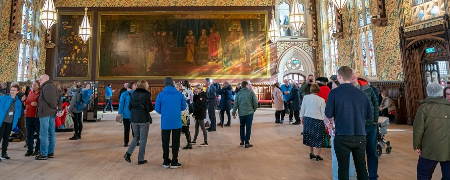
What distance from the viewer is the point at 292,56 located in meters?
16.6

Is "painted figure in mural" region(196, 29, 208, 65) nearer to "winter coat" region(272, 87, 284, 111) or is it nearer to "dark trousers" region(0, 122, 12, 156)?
"winter coat" region(272, 87, 284, 111)

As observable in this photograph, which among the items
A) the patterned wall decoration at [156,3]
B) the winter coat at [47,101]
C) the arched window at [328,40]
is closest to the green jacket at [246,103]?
the winter coat at [47,101]

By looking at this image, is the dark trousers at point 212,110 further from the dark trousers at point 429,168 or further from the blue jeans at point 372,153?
the dark trousers at point 429,168

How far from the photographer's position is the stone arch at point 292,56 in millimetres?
16391

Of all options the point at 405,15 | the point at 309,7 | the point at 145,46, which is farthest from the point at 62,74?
the point at 405,15

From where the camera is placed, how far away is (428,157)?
8.13ft

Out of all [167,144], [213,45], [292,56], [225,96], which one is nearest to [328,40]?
[292,56]

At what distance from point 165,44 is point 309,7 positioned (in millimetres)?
8967

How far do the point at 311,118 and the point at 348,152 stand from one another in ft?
6.39

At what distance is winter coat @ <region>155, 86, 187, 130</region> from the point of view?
4.08 meters

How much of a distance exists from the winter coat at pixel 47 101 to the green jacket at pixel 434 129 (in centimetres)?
517

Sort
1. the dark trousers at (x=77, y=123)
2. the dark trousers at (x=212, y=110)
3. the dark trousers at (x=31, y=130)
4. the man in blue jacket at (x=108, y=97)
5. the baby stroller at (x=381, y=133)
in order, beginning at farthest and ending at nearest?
the man in blue jacket at (x=108, y=97) < the dark trousers at (x=212, y=110) < the dark trousers at (x=77, y=123) < the dark trousers at (x=31, y=130) < the baby stroller at (x=381, y=133)

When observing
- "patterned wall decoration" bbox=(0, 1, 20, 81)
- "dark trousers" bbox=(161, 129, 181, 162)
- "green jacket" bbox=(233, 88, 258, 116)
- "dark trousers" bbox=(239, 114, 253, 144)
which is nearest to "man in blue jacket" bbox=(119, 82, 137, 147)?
"dark trousers" bbox=(161, 129, 181, 162)

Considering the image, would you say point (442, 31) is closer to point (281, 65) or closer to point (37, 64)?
point (281, 65)
